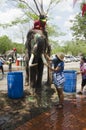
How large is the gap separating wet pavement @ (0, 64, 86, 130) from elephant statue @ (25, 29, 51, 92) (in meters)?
0.46

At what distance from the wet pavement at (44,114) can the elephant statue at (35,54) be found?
1.52ft

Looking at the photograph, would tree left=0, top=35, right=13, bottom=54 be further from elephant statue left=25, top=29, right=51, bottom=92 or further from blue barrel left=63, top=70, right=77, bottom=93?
elephant statue left=25, top=29, right=51, bottom=92

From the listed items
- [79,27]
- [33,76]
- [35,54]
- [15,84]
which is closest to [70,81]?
[33,76]

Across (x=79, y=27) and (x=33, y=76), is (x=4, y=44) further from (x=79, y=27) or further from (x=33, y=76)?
(x=33, y=76)

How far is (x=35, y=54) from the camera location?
350 inches

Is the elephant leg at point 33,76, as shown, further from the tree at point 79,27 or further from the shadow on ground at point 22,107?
the tree at point 79,27

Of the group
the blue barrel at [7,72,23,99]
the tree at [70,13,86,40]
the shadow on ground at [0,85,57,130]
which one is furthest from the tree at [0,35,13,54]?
the blue barrel at [7,72,23,99]

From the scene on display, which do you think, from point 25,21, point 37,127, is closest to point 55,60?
point 37,127

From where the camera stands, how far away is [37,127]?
21.4 ft

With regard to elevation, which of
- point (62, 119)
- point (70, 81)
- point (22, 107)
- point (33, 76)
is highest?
point (33, 76)

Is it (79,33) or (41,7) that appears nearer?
(41,7)

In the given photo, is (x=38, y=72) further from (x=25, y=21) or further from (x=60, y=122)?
(x=25, y=21)

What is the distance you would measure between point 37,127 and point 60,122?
0.74 m

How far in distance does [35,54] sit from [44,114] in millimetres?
2058
